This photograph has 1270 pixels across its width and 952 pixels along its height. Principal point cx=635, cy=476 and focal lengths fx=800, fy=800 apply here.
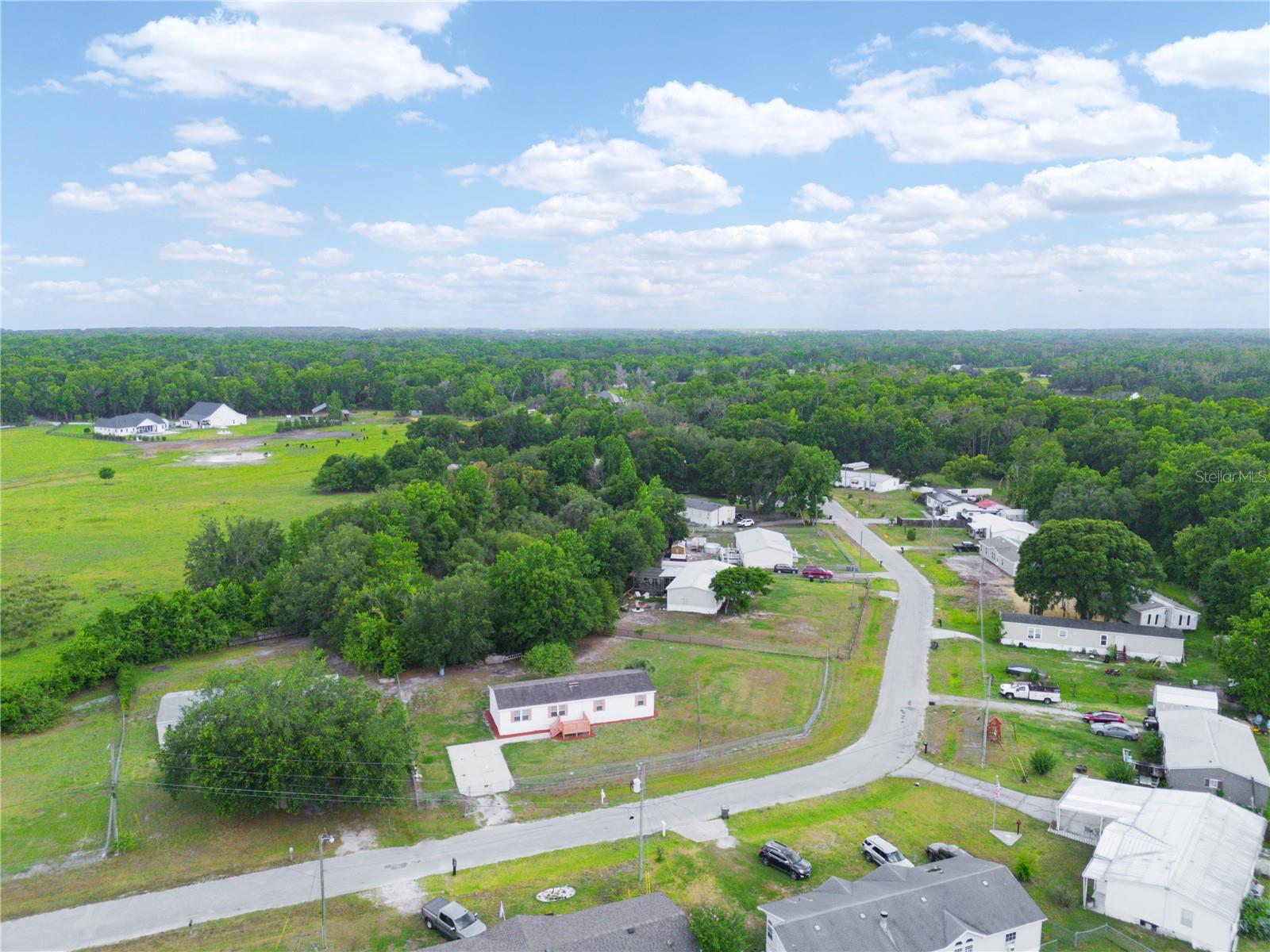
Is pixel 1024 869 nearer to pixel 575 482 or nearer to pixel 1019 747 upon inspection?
pixel 1019 747

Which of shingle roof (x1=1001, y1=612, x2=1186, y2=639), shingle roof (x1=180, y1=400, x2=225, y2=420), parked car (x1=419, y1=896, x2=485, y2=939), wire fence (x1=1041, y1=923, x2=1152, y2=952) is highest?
shingle roof (x1=180, y1=400, x2=225, y2=420)

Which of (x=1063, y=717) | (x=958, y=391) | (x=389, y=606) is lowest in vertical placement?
(x=1063, y=717)

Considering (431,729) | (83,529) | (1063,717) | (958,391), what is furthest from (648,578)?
(958,391)

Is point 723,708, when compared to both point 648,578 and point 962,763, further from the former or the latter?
point 648,578

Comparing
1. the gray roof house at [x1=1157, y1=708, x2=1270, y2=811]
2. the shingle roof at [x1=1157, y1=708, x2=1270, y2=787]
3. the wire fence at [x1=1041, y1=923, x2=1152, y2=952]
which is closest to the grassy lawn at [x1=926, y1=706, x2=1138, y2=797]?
the shingle roof at [x1=1157, y1=708, x2=1270, y2=787]

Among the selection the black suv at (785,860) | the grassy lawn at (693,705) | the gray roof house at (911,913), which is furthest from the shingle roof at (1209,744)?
the black suv at (785,860)

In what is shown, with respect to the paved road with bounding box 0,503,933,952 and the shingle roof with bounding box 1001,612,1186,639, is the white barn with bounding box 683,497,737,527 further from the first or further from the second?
the paved road with bounding box 0,503,933,952
